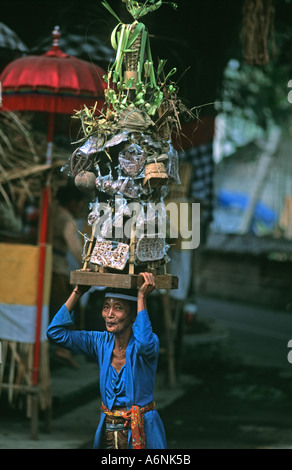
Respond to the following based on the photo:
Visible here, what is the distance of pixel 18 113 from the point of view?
603cm

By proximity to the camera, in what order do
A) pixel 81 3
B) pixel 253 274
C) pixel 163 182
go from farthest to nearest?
pixel 253 274
pixel 81 3
pixel 163 182

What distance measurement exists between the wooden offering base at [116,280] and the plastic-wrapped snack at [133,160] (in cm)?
45

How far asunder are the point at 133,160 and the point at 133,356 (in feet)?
2.84

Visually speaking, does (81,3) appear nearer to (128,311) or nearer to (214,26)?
(214,26)

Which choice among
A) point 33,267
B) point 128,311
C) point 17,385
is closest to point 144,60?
point 128,311

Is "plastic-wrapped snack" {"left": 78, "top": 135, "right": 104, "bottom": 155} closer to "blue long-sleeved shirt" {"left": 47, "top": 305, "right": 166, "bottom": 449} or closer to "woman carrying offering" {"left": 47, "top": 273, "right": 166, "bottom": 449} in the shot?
"woman carrying offering" {"left": 47, "top": 273, "right": 166, "bottom": 449}

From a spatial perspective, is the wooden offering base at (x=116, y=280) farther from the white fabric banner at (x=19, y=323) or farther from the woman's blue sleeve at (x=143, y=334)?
the white fabric banner at (x=19, y=323)

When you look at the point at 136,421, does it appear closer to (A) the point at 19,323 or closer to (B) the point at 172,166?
(B) the point at 172,166

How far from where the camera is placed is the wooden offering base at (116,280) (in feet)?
10.5

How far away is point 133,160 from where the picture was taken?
3338 mm

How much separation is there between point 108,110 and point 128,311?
0.90m

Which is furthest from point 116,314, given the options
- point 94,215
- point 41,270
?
point 41,270

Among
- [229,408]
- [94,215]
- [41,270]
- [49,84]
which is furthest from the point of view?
[229,408]

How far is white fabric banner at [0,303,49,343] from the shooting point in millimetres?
5719
